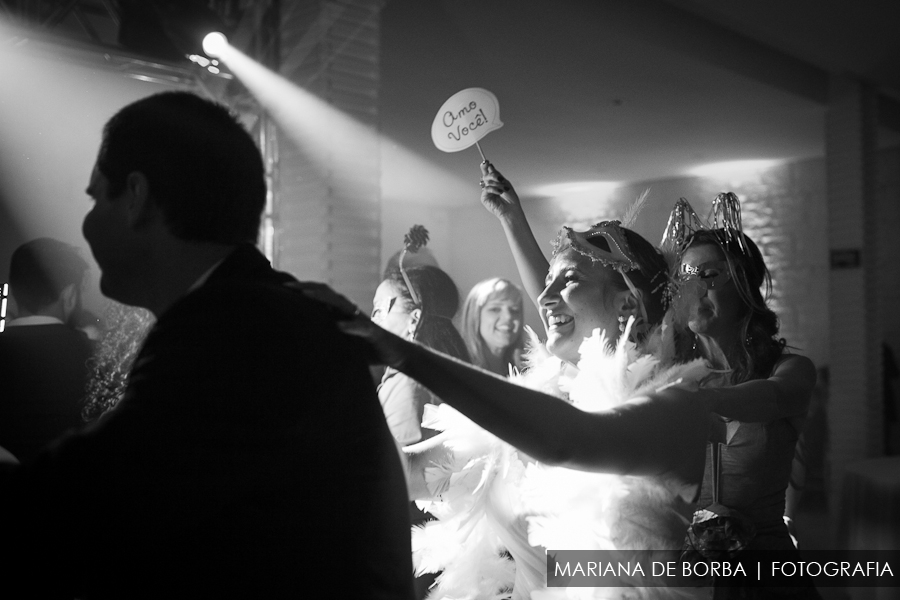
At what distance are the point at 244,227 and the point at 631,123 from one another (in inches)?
210

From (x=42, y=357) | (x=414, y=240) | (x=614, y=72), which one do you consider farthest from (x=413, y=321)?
(x=614, y=72)

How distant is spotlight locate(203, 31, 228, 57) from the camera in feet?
11.4

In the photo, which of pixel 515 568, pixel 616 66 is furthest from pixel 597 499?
pixel 616 66

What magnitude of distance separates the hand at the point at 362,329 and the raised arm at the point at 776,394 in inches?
33.0

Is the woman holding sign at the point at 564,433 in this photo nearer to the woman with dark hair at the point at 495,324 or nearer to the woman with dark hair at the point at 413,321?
the woman with dark hair at the point at 413,321

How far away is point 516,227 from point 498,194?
0.09 meters

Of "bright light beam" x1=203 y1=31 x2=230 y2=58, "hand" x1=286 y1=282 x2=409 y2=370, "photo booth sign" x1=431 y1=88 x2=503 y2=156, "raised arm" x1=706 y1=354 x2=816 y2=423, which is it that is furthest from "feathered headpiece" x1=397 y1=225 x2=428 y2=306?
"bright light beam" x1=203 y1=31 x2=230 y2=58

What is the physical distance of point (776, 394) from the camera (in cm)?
168

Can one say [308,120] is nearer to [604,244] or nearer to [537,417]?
[604,244]

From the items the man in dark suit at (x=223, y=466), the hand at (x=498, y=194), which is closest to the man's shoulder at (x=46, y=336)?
the hand at (x=498, y=194)

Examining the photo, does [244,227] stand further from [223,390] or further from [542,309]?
[542,309]

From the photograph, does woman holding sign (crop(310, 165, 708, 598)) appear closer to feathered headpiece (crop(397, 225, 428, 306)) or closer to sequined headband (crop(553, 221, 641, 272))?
sequined headband (crop(553, 221, 641, 272))

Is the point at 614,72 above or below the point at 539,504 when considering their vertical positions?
above

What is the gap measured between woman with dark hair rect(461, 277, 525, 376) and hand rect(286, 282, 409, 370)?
7.11 feet
